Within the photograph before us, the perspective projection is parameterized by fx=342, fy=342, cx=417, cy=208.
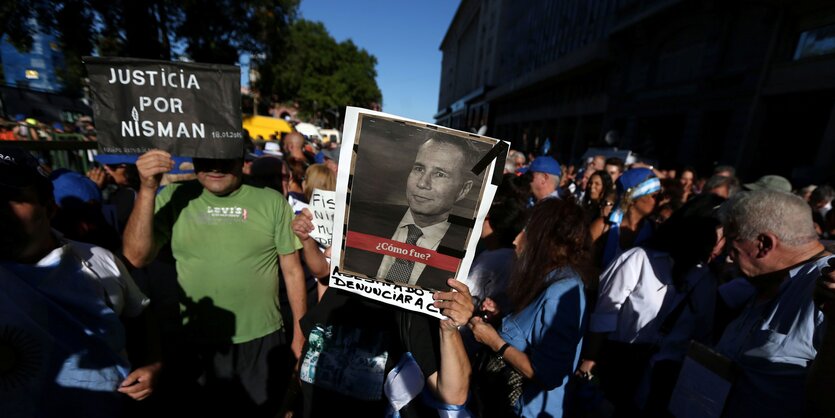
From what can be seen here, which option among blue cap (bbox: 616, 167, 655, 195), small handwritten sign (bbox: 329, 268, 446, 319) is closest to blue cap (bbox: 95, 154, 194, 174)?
small handwritten sign (bbox: 329, 268, 446, 319)

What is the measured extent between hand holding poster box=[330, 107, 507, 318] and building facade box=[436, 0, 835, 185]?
10273 millimetres

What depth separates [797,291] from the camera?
1501mm

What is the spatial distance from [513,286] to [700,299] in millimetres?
1348

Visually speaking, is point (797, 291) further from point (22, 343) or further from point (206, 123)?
point (22, 343)

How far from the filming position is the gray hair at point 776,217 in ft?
5.27

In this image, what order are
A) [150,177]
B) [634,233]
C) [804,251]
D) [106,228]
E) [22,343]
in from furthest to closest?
[634,233] → [106,228] → [150,177] → [804,251] → [22,343]

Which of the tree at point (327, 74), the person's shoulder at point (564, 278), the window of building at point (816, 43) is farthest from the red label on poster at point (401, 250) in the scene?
the tree at point (327, 74)

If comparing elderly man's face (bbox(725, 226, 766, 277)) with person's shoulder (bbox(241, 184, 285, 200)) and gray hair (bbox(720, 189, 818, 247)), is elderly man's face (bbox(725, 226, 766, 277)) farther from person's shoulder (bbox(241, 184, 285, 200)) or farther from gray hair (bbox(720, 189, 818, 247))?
person's shoulder (bbox(241, 184, 285, 200))

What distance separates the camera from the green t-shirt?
217 cm

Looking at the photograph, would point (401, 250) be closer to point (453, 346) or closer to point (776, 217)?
point (453, 346)

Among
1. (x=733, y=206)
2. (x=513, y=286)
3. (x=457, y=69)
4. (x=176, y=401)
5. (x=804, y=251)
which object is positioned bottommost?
(x=176, y=401)

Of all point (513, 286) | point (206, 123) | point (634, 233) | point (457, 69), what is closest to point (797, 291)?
point (513, 286)

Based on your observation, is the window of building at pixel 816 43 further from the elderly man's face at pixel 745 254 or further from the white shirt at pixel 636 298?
the elderly man's face at pixel 745 254

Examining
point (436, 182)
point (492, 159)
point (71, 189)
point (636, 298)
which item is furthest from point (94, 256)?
point (636, 298)
